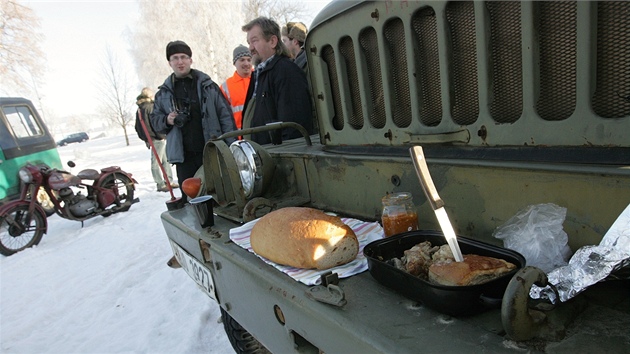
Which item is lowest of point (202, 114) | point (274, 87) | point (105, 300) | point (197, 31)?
point (105, 300)

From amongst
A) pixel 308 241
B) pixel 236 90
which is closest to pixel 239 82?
pixel 236 90

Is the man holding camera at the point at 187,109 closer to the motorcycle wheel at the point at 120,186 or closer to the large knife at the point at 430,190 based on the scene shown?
the motorcycle wheel at the point at 120,186

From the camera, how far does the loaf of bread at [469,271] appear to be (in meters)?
1.08

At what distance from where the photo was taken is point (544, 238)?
114 cm

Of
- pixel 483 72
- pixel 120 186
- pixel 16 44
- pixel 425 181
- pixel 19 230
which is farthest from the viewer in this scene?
pixel 16 44

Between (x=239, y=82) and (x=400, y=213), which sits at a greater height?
(x=239, y=82)

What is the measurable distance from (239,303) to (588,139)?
1.41m

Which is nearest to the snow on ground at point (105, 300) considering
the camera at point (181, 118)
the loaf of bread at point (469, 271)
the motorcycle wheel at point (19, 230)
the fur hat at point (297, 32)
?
the motorcycle wheel at point (19, 230)

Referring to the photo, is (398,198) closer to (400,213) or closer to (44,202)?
(400,213)

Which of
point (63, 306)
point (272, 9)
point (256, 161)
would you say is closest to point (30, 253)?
point (63, 306)

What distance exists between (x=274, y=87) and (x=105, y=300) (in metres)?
2.49

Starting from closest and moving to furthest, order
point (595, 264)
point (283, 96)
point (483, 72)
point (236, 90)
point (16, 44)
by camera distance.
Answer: point (595, 264) < point (483, 72) < point (283, 96) < point (236, 90) < point (16, 44)

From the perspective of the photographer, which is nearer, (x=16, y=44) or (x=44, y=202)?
(x=44, y=202)

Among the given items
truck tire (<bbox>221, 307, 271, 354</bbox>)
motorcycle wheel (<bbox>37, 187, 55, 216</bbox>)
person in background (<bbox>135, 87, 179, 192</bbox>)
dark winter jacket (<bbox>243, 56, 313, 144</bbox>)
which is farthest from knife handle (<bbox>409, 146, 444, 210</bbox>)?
motorcycle wheel (<bbox>37, 187, 55, 216</bbox>)
